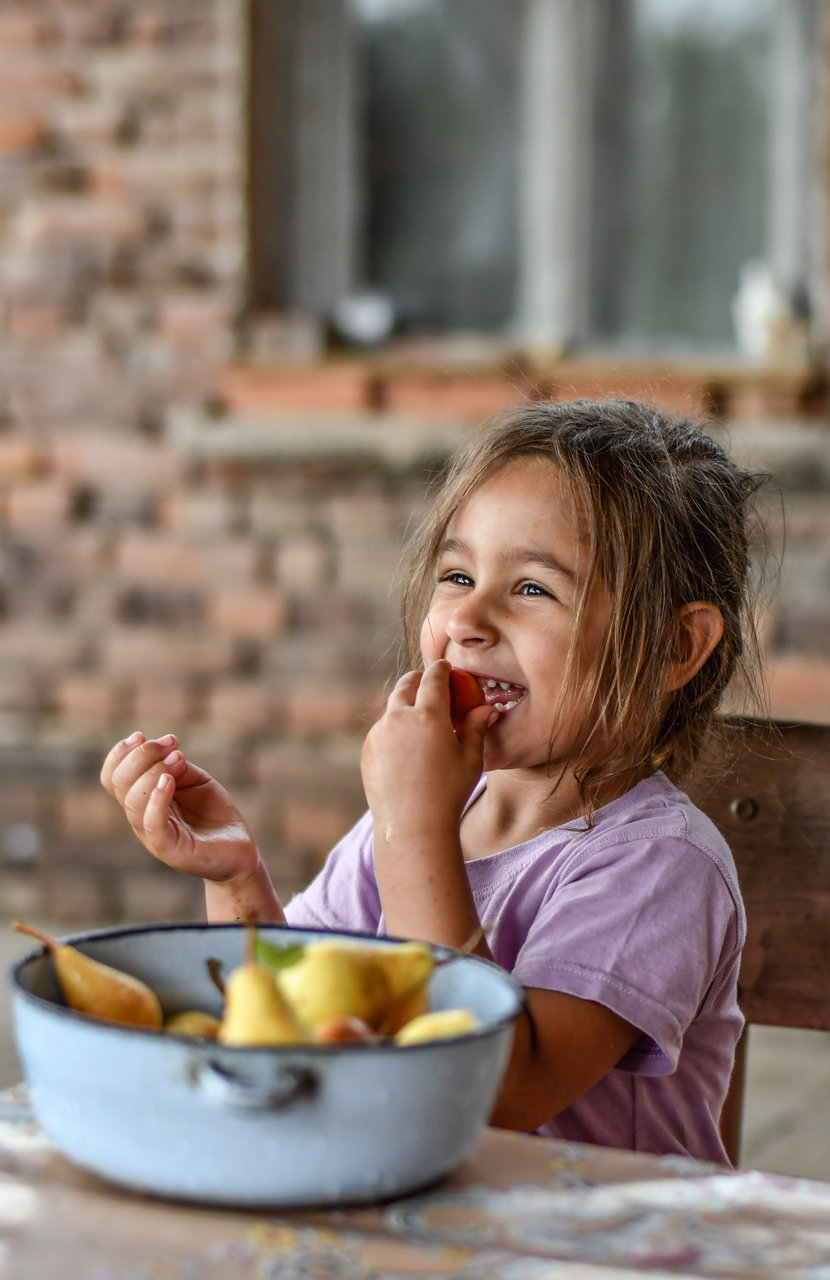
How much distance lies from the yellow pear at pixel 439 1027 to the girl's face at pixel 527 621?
0.56m

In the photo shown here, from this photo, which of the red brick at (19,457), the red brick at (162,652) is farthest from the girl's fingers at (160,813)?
the red brick at (19,457)

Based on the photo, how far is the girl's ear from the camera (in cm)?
139

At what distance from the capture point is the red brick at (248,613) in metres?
3.49

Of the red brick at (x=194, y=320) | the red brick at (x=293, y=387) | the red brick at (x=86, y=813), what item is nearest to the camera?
the red brick at (x=293, y=387)

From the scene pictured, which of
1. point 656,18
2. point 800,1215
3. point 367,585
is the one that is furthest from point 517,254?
point 800,1215

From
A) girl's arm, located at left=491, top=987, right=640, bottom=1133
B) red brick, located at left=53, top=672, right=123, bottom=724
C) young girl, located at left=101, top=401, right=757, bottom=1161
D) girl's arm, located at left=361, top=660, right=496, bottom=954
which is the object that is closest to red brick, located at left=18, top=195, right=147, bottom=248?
red brick, located at left=53, top=672, right=123, bottom=724

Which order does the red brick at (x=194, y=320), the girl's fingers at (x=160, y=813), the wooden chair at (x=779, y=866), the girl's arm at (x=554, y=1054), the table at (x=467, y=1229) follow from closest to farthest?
the table at (x=467, y=1229) → the girl's arm at (x=554, y=1054) → the girl's fingers at (x=160, y=813) → the wooden chair at (x=779, y=866) → the red brick at (x=194, y=320)

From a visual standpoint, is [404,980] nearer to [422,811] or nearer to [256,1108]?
[256,1108]

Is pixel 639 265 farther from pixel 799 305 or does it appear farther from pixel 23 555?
pixel 23 555

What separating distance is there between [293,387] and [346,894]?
214 cm

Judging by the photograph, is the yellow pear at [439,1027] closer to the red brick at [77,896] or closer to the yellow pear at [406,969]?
the yellow pear at [406,969]

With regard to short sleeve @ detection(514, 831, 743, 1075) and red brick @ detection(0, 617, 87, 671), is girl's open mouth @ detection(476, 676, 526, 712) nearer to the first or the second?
short sleeve @ detection(514, 831, 743, 1075)

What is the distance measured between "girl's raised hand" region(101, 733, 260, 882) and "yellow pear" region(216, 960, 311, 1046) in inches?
17.9

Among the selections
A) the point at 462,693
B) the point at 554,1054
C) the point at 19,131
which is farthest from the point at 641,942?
the point at 19,131
